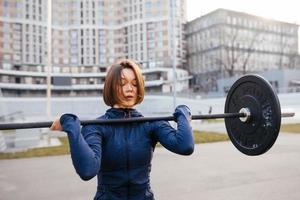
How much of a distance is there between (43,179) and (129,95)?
6132mm

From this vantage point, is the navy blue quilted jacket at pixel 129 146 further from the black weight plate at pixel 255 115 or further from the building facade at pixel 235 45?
the building facade at pixel 235 45

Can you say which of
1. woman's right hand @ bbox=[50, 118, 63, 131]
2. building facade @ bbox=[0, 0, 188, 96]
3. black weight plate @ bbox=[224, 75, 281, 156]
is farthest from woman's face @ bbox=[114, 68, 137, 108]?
building facade @ bbox=[0, 0, 188, 96]

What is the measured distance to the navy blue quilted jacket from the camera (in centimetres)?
190

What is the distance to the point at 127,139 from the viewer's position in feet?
6.49

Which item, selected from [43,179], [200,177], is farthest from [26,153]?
[200,177]

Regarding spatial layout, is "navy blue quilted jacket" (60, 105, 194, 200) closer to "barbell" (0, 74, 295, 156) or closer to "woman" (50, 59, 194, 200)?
"woman" (50, 59, 194, 200)

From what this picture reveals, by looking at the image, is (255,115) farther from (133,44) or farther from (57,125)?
(133,44)

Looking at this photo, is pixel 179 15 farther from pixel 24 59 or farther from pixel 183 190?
pixel 183 190

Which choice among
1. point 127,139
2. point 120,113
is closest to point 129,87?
point 120,113

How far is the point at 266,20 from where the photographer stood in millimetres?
86312

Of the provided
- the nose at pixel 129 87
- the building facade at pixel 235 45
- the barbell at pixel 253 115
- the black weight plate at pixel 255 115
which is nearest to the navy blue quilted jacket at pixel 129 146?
the nose at pixel 129 87

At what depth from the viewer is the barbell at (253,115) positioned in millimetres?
2422

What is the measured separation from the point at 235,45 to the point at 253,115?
78009 millimetres

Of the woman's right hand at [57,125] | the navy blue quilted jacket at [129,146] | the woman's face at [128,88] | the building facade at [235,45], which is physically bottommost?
the navy blue quilted jacket at [129,146]
